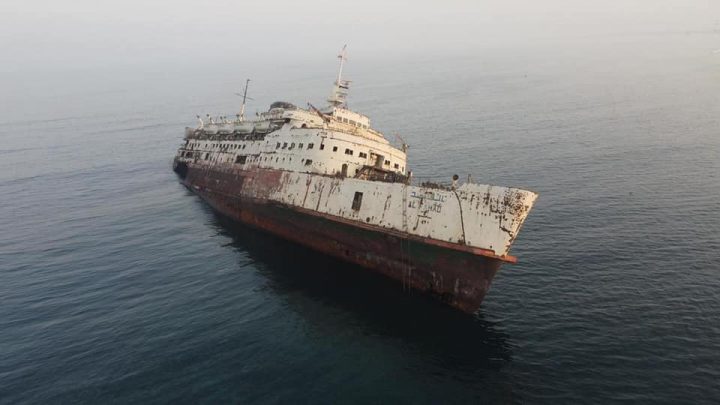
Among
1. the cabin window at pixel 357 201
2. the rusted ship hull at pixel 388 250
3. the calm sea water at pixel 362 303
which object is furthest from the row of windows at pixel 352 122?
the cabin window at pixel 357 201

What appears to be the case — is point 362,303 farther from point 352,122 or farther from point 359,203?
point 352,122

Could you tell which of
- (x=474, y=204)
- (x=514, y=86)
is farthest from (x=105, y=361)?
(x=514, y=86)

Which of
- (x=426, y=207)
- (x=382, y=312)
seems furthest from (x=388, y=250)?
(x=382, y=312)

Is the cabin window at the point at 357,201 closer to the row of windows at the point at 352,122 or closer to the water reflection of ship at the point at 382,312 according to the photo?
the water reflection of ship at the point at 382,312

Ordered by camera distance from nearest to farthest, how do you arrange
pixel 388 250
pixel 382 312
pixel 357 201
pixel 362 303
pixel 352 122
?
pixel 382 312 → pixel 362 303 → pixel 388 250 → pixel 357 201 → pixel 352 122

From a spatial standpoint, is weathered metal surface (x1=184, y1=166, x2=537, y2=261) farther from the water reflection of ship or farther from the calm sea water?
the calm sea water

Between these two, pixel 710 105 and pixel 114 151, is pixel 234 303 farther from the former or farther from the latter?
pixel 710 105

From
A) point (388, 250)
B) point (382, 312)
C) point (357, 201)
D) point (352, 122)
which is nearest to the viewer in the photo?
point (382, 312)
